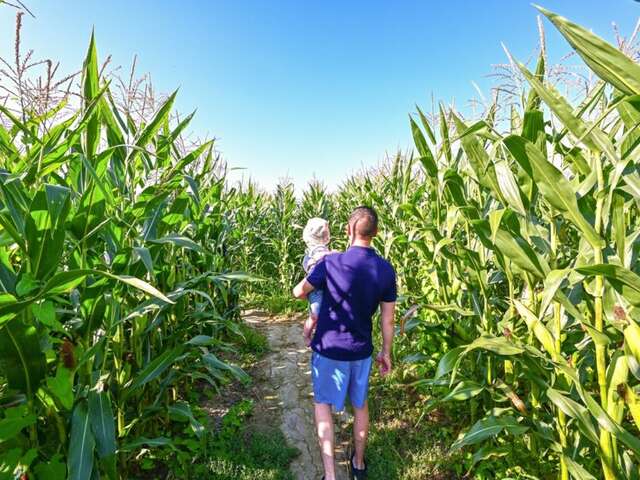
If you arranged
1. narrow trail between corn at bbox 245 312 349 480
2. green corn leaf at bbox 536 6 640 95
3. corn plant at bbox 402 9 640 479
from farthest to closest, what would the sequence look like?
1. narrow trail between corn at bbox 245 312 349 480
2. corn plant at bbox 402 9 640 479
3. green corn leaf at bbox 536 6 640 95

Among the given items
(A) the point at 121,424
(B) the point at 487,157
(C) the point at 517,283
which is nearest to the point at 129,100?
(A) the point at 121,424

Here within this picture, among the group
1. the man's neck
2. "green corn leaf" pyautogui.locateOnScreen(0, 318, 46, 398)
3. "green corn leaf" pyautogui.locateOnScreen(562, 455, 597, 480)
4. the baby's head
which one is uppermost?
the baby's head

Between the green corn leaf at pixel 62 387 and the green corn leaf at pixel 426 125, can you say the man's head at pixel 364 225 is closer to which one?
the green corn leaf at pixel 426 125

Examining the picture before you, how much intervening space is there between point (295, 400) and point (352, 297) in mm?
1661

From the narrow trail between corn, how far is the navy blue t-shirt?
88 cm

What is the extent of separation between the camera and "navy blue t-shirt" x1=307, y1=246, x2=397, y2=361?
7.56ft

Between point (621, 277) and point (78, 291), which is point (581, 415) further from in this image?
point (78, 291)

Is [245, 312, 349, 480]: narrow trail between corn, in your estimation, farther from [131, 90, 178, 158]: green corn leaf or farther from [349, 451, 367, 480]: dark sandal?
[131, 90, 178, 158]: green corn leaf

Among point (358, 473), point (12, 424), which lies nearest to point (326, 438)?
point (358, 473)

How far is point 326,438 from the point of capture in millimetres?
2352

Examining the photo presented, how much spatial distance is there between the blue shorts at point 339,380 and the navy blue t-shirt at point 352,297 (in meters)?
0.06

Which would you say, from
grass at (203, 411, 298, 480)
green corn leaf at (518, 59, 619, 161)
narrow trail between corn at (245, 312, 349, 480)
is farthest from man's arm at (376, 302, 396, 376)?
green corn leaf at (518, 59, 619, 161)

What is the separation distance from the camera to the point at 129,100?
2.19 metres

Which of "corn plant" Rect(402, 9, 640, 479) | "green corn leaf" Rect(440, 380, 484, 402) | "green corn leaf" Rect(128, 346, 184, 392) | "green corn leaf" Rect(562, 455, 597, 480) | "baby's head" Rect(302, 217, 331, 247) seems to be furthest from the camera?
"baby's head" Rect(302, 217, 331, 247)
